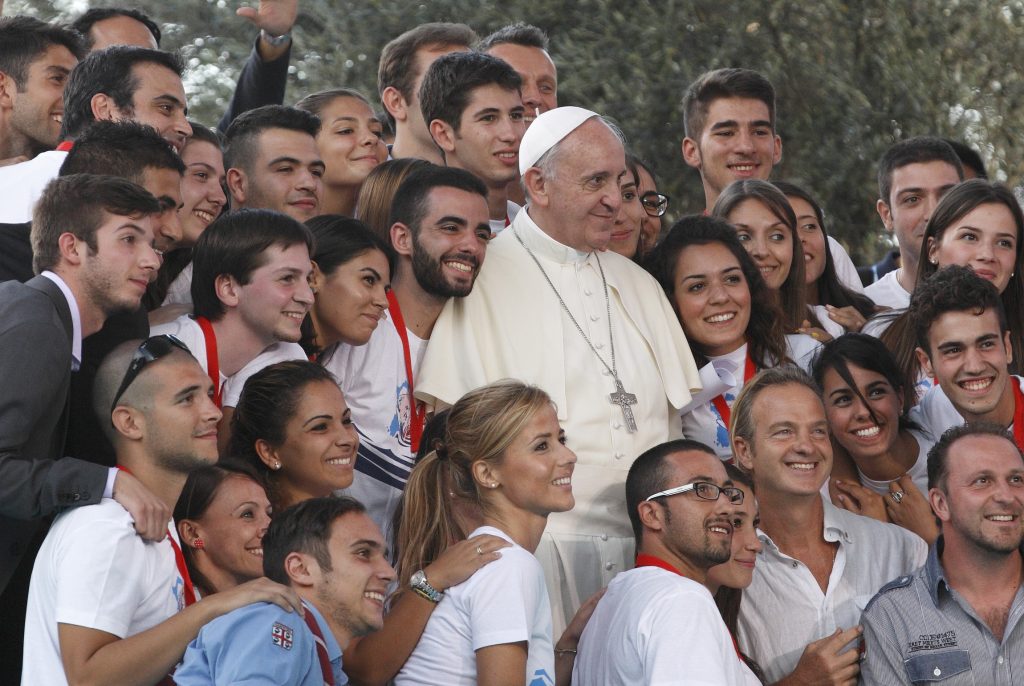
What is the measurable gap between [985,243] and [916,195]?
0.94m

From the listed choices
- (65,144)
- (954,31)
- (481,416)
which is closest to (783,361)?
(481,416)

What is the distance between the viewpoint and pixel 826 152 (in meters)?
11.3

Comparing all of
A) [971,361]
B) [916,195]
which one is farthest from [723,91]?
[971,361]

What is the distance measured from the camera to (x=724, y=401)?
21.6 feet

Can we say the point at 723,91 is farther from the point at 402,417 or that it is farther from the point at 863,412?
the point at 402,417

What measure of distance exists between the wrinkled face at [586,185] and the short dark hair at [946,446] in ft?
5.09

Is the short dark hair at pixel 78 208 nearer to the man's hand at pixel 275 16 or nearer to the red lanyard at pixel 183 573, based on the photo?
the red lanyard at pixel 183 573

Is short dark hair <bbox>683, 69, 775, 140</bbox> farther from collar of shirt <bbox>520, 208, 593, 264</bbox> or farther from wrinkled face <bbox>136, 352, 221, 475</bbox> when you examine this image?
wrinkled face <bbox>136, 352, 221, 475</bbox>

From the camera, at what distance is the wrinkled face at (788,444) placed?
6008 mm

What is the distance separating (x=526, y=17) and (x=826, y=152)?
2398 millimetres

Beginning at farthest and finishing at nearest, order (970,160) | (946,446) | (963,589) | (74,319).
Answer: (970,160)
(946,446)
(963,589)
(74,319)

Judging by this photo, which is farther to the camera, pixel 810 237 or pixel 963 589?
pixel 810 237

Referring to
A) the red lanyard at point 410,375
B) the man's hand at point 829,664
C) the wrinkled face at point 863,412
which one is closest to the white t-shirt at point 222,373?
the red lanyard at point 410,375

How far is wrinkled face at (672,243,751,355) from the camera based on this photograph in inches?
Answer: 262
